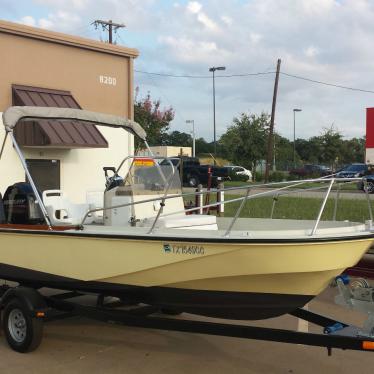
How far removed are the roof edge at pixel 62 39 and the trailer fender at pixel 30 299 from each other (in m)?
9.15

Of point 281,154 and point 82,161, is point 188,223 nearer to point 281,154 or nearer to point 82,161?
point 82,161

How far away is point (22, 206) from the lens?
5.86 m

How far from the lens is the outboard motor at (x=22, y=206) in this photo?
5742mm

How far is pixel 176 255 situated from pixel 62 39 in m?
11.2

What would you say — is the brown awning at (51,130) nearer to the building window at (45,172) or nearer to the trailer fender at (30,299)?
the building window at (45,172)

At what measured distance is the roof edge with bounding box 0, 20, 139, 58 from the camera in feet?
42.7

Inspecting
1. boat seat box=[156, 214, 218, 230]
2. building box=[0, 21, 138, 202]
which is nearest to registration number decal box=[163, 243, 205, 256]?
boat seat box=[156, 214, 218, 230]

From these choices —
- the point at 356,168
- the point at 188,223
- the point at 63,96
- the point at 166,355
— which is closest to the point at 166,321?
the point at 166,355

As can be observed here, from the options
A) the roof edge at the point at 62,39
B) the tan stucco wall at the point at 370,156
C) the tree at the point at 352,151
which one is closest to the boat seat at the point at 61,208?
the roof edge at the point at 62,39

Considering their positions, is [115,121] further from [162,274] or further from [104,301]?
[162,274]

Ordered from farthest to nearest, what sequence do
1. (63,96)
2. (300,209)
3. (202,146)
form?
(202,146) → (63,96) → (300,209)

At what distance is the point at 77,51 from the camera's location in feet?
48.5

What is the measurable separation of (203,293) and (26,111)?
111 inches

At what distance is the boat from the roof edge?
809cm
